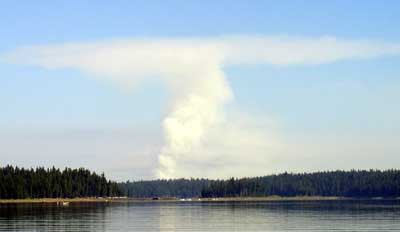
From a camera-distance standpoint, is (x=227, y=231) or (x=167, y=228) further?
(x=167, y=228)

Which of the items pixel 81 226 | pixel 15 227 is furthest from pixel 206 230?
pixel 15 227

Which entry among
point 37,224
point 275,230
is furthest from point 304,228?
point 37,224

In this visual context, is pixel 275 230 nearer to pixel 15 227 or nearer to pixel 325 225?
pixel 325 225

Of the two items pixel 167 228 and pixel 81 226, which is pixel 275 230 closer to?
pixel 167 228

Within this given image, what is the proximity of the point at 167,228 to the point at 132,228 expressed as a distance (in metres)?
5.42

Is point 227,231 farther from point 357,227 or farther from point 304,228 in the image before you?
point 357,227

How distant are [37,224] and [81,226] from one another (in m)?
7.89

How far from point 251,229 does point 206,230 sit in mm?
5706

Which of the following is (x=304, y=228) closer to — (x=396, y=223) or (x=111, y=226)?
(x=396, y=223)

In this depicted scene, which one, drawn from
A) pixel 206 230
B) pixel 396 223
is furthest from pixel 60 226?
pixel 396 223

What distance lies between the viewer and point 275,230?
98.1m

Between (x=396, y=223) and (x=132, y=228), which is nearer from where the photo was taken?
(x=132, y=228)

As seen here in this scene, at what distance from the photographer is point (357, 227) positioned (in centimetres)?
10250

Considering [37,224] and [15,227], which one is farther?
[37,224]
